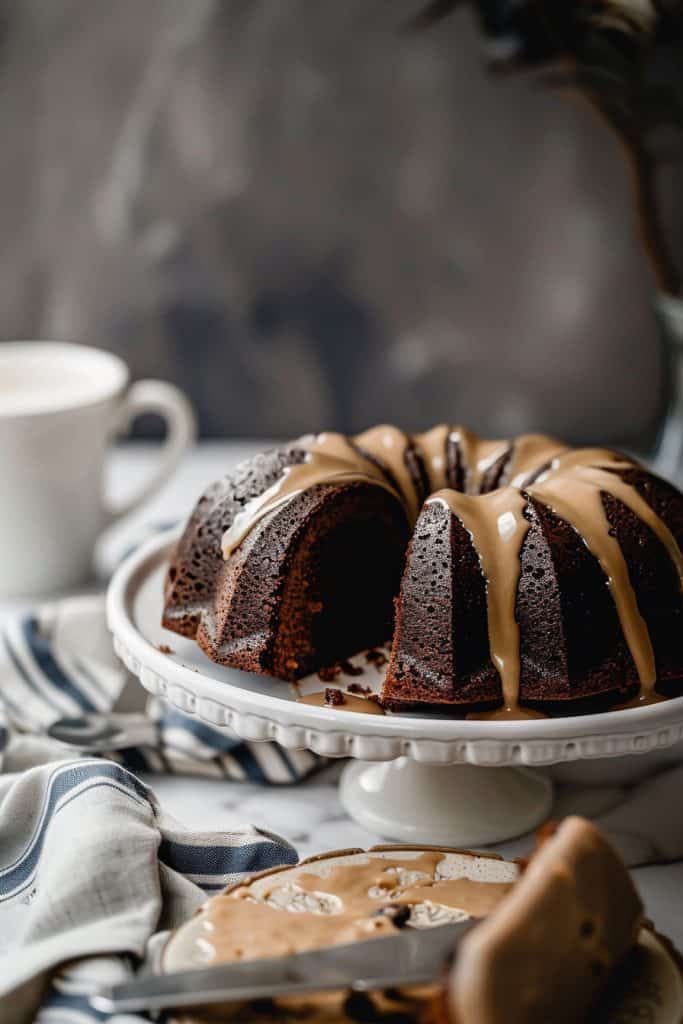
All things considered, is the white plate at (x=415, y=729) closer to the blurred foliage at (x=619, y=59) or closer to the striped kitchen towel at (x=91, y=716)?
the striped kitchen towel at (x=91, y=716)

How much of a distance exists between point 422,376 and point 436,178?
311mm

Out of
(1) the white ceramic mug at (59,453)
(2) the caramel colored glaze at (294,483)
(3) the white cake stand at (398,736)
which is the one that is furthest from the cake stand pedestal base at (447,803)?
(1) the white ceramic mug at (59,453)

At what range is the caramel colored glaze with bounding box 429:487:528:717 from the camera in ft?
3.42

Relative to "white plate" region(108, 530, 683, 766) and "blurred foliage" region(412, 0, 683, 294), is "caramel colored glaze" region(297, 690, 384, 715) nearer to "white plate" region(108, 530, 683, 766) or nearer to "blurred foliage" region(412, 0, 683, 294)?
"white plate" region(108, 530, 683, 766)

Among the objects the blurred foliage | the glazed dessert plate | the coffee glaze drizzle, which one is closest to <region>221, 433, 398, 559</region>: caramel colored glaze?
the coffee glaze drizzle

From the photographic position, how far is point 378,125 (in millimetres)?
1917

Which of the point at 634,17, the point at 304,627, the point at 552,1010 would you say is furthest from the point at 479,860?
the point at 634,17

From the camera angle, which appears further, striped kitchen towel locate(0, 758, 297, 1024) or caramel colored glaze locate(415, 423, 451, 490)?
caramel colored glaze locate(415, 423, 451, 490)

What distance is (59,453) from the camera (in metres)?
1.53

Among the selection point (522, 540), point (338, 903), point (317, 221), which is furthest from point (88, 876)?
point (317, 221)

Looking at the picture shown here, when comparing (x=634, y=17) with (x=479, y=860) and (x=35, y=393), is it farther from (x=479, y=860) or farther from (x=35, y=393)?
(x=479, y=860)

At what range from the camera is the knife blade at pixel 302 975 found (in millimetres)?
738

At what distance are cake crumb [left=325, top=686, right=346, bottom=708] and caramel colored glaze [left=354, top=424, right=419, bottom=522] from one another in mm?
253

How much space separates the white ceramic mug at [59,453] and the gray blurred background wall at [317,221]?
1.21ft
